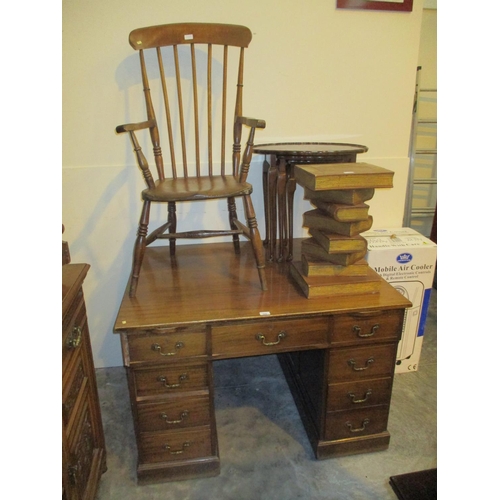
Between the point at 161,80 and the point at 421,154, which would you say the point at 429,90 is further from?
the point at 161,80

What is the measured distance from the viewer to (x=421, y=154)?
309 centimetres

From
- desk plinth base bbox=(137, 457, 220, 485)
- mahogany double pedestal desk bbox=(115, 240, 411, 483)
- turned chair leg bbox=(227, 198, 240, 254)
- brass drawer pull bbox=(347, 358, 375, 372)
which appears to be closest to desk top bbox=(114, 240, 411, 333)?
mahogany double pedestal desk bbox=(115, 240, 411, 483)

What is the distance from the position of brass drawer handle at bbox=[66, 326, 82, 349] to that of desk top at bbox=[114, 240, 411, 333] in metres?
0.12

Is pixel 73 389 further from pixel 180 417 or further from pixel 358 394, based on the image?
pixel 358 394

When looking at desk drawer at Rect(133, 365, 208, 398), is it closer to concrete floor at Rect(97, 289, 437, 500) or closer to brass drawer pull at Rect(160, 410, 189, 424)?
brass drawer pull at Rect(160, 410, 189, 424)

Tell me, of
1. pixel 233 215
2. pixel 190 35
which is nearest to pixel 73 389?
pixel 233 215

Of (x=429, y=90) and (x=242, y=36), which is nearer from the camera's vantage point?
(x=242, y=36)

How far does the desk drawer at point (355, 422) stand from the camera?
1.49 metres

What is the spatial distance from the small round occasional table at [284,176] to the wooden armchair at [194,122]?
0.43 ft

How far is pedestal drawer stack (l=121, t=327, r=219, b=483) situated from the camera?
4.19 feet

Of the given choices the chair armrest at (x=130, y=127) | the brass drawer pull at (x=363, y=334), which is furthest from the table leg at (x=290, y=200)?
the chair armrest at (x=130, y=127)

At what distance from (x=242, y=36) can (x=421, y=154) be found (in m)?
2.03

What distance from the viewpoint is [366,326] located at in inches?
54.4
